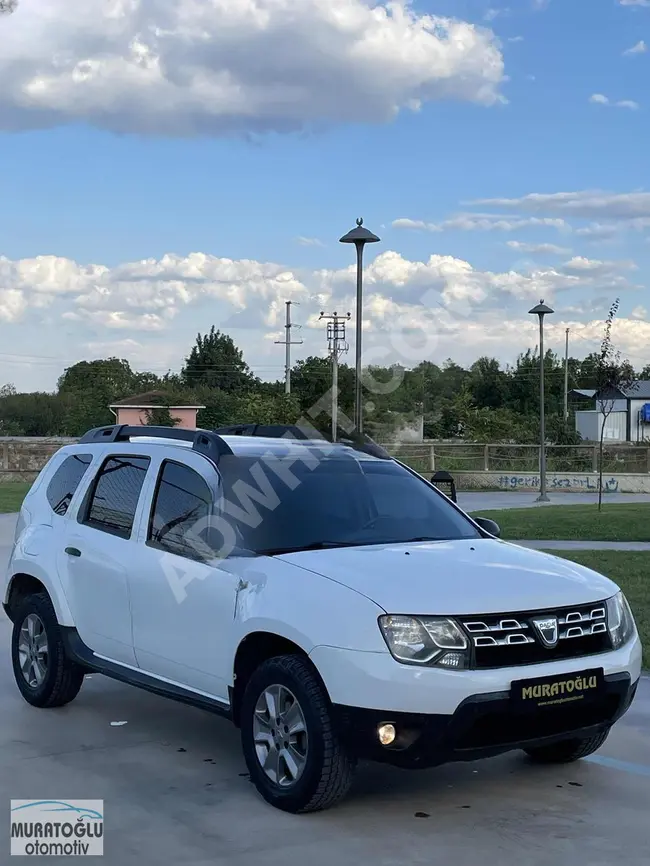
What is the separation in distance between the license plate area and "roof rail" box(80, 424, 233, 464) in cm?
222

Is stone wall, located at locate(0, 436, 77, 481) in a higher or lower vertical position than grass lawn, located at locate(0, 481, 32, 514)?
higher

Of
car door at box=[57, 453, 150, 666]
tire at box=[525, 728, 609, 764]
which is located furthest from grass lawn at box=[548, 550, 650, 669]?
car door at box=[57, 453, 150, 666]

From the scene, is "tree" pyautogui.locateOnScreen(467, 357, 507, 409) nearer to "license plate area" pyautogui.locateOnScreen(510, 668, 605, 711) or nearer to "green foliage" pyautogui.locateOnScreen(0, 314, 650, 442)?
"green foliage" pyautogui.locateOnScreen(0, 314, 650, 442)

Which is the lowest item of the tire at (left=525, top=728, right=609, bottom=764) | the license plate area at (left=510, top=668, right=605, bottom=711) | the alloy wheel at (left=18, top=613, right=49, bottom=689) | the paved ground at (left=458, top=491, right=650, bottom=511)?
the paved ground at (left=458, top=491, right=650, bottom=511)

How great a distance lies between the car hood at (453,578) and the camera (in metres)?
5.03

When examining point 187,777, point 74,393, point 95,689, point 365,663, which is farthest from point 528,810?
point 74,393

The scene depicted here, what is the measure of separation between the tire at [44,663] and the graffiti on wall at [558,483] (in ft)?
105

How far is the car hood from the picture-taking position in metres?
5.03

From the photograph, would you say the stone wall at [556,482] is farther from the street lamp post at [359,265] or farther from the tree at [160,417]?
the street lamp post at [359,265]

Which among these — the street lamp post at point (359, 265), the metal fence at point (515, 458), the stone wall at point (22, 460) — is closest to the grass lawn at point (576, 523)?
the street lamp post at point (359, 265)

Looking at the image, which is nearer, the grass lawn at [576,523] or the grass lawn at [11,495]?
the grass lawn at [576,523]

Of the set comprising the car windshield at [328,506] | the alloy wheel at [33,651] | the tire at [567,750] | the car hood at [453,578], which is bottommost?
the tire at [567,750]

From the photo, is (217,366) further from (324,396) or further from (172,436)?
(172,436)

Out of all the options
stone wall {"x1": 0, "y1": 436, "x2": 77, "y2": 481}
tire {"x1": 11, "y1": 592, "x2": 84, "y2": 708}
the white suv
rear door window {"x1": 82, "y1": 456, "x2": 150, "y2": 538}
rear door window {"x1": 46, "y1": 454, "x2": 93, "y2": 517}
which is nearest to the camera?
the white suv
